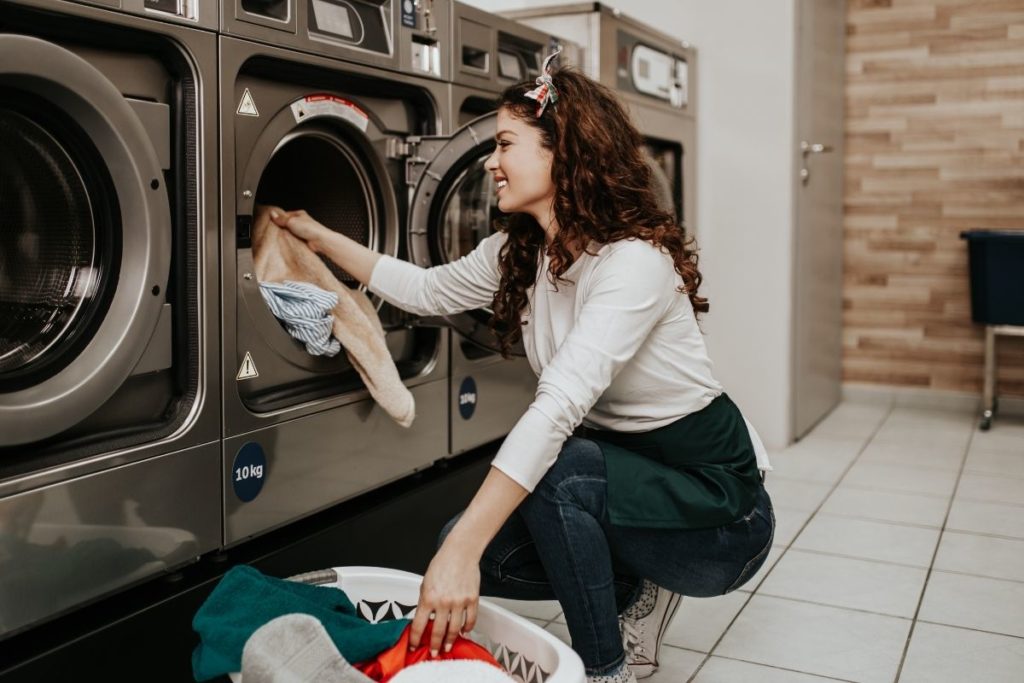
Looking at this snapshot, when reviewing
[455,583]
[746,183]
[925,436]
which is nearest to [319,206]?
[455,583]

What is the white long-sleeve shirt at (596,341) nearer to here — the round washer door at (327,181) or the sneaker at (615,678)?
the round washer door at (327,181)

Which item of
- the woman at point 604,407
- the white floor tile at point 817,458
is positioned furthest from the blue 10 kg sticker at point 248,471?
the white floor tile at point 817,458

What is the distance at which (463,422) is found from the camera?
7.80 feet

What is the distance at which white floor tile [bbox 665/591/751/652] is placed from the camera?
2.01 m

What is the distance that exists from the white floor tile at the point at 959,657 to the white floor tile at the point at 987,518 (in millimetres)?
712

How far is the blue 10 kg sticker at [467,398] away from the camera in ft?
7.75

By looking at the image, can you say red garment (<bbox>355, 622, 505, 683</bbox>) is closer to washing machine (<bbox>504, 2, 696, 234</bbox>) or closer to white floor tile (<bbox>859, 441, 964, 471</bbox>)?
washing machine (<bbox>504, 2, 696, 234</bbox>)

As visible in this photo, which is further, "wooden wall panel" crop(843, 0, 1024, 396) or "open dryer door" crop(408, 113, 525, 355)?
"wooden wall panel" crop(843, 0, 1024, 396)

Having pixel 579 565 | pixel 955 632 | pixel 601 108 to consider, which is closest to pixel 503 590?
pixel 579 565

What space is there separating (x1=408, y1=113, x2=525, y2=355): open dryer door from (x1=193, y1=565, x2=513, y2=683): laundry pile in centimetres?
83

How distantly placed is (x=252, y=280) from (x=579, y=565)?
74cm

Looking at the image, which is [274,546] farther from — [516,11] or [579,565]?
[516,11]

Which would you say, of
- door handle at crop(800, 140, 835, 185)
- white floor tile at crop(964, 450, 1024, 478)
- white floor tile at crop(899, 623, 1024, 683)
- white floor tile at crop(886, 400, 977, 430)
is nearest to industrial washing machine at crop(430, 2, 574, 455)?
white floor tile at crop(899, 623, 1024, 683)

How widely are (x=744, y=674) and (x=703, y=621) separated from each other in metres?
0.24
